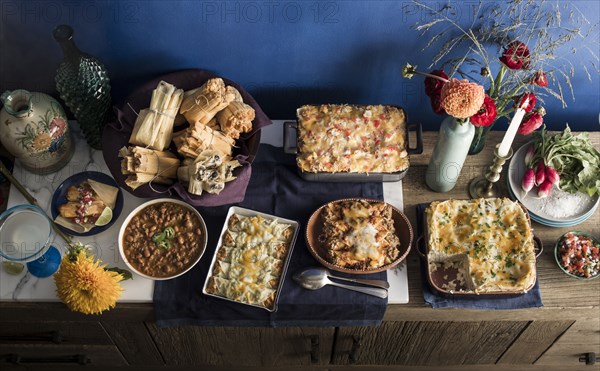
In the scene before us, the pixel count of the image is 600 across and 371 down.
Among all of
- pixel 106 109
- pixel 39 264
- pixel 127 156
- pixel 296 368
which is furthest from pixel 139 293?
pixel 296 368

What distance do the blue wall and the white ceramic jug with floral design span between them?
0.61ft

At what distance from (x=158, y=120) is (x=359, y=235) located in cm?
66

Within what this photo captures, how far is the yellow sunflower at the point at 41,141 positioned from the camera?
63.4 inches

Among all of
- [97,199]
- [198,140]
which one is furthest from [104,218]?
[198,140]

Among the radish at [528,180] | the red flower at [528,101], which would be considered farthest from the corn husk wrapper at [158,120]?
the radish at [528,180]

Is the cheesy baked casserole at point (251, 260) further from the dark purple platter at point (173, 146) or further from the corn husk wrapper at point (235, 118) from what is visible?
the corn husk wrapper at point (235, 118)

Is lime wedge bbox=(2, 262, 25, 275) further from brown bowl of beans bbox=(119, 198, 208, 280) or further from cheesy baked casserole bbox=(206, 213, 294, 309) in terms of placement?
cheesy baked casserole bbox=(206, 213, 294, 309)

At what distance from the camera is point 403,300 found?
1637mm

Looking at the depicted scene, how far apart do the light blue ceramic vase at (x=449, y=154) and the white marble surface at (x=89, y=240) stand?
0.12m

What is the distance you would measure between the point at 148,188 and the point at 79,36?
0.51 m

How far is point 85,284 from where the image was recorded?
4.83ft

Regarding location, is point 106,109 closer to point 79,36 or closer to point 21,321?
point 79,36

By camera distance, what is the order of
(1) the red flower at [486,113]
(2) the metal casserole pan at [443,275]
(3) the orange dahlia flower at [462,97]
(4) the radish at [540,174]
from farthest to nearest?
1. (4) the radish at [540,174]
2. (2) the metal casserole pan at [443,275]
3. (1) the red flower at [486,113]
4. (3) the orange dahlia flower at [462,97]

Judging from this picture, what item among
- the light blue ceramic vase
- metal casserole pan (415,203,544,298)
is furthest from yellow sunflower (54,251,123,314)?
the light blue ceramic vase
